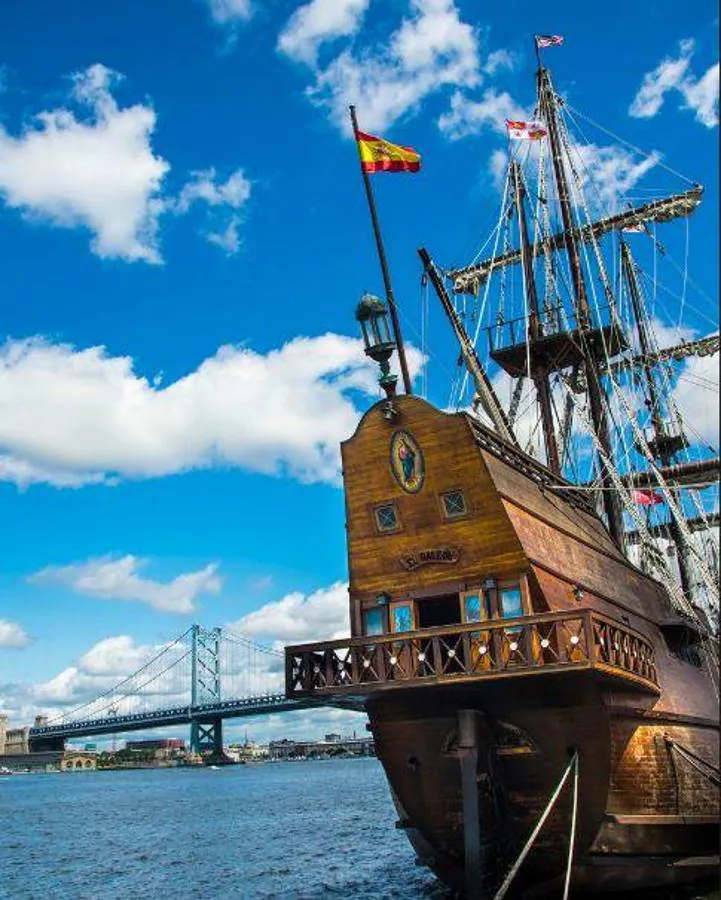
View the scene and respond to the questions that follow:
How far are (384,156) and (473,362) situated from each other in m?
6.09

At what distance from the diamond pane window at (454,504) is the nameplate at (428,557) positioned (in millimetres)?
Result: 766

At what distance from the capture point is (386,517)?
20656 mm

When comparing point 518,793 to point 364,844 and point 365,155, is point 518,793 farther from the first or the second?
point 364,844

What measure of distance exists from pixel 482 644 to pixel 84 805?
72.9 metres

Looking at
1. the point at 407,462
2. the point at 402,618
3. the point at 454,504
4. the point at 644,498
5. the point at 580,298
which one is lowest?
the point at 402,618

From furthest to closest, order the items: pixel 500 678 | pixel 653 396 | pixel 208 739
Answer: pixel 208 739 → pixel 653 396 → pixel 500 678

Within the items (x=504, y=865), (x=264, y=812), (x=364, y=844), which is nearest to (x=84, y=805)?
(x=264, y=812)

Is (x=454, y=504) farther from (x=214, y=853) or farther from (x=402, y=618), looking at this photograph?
(x=214, y=853)

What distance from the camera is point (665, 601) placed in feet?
92.7

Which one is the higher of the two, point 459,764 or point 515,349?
point 515,349

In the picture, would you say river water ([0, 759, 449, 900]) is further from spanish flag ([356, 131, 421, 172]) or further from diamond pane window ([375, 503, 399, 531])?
spanish flag ([356, 131, 421, 172])

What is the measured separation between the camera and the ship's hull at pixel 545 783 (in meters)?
18.1

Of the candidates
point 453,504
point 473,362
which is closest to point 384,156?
point 473,362

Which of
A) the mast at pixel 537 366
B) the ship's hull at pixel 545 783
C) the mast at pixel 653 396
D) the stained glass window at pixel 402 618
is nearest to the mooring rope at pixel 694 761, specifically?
the ship's hull at pixel 545 783
